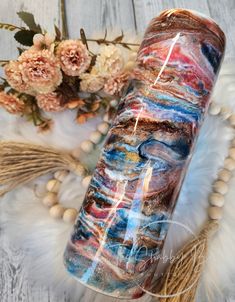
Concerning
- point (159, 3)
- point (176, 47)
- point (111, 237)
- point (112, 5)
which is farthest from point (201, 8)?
point (111, 237)

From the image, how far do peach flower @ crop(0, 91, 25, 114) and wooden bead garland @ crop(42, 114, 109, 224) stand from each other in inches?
5.6

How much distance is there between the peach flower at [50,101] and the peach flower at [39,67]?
5 centimetres

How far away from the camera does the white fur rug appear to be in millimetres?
769

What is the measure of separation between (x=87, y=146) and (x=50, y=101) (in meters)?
0.11

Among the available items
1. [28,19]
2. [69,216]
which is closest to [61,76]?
[28,19]

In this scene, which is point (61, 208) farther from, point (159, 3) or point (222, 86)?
point (159, 3)

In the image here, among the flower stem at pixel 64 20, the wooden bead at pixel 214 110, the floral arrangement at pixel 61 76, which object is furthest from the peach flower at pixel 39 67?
the wooden bead at pixel 214 110

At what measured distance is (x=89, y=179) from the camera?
81 centimetres

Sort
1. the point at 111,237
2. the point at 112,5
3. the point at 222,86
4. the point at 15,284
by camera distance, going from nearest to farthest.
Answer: the point at 111,237
the point at 15,284
the point at 222,86
the point at 112,5

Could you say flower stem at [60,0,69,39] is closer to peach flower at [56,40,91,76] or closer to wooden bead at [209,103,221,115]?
peach flower at [56,40,91,76]

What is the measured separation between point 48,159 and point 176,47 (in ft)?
1.05

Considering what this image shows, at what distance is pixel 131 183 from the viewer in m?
0.67

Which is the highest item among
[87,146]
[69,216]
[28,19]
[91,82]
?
[28,19]

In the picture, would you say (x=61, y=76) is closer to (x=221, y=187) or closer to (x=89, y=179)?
(x=89, y=179)
